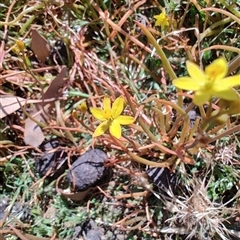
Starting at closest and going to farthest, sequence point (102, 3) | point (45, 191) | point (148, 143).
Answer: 1. point (148, 143)
2. point (45, 191)
3. point (102, 3)

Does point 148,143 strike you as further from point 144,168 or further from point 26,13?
point 26,13

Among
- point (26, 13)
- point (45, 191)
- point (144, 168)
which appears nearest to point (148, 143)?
point (144, 168)

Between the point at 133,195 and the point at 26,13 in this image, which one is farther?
the point at 26,13

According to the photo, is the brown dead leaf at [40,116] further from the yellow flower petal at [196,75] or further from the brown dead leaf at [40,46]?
the yellow flower petal at [196,75]

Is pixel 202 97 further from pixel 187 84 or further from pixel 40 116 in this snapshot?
pixel 40 116

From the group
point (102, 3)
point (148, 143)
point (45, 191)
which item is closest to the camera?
point (148, 143)

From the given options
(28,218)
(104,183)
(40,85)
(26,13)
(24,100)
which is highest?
(26,13)

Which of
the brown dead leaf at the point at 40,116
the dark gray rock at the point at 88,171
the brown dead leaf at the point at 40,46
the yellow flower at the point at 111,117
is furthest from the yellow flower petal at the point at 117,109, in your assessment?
the brown dead leaf at the point at 40,46
